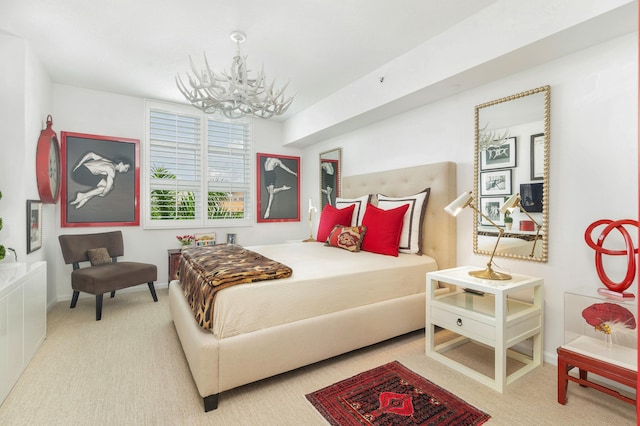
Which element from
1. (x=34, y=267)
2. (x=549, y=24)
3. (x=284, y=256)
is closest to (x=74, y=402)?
(x=34, y=267)

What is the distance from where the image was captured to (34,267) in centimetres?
233

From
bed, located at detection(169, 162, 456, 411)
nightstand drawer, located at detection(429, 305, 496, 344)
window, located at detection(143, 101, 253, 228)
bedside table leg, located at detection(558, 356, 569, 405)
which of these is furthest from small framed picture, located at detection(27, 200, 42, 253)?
bedside table leg, located at detection(558, 356, 569, 405)

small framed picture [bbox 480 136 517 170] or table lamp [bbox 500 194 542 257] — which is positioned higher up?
small framed picture [bbox 480 136 517 170]

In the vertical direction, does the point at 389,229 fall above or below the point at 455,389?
above

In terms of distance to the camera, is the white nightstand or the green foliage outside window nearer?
the white nightstand

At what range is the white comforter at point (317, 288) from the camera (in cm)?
179

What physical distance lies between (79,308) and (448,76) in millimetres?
4434

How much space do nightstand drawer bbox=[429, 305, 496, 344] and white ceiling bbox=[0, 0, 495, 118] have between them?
2212mm

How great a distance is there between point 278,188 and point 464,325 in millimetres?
3698

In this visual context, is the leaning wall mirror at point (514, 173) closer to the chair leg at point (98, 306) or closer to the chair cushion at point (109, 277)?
the chair cushion at point (109, 277)

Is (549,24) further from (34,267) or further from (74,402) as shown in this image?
(34,267)

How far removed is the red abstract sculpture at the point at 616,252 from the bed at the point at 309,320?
1.07 metres

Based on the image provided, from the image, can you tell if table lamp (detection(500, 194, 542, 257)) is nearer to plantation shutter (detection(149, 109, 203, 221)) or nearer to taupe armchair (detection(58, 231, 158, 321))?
taupe armchair (detection(58, 231, 158, 321))

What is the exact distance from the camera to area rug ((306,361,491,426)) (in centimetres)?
161
